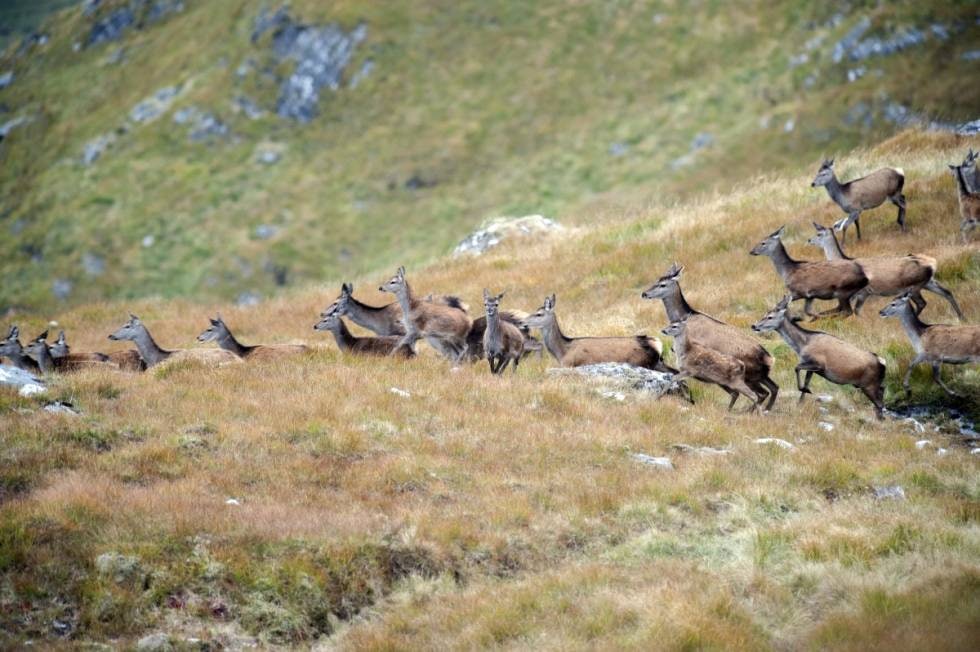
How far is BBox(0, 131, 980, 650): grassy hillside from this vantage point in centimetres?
1022

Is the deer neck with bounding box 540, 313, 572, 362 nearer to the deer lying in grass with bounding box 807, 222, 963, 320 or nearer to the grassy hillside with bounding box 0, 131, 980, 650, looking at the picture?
the grassy hillside with bounding box 0, 131, 980, 650

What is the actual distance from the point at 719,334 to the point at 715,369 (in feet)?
3.14

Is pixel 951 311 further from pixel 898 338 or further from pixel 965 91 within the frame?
pixel 965 91

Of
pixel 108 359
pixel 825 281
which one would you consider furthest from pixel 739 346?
pixel 108 359

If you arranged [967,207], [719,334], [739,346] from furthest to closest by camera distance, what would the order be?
[967,207] < [719,334] < [739,346]

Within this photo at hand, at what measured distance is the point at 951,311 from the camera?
1941 centimetres

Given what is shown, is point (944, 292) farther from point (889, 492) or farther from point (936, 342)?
point (889, 492)

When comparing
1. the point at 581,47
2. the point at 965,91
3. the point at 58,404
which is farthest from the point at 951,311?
the point at 581,47

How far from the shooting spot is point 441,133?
8550cm

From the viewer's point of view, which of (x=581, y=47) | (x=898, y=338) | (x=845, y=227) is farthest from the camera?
(x=581, y=47)

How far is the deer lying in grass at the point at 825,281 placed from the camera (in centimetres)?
1972

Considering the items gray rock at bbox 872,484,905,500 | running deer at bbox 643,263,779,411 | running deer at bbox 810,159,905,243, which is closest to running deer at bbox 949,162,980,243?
running deer at bbox 810,159,905,243

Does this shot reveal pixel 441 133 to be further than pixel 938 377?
Yes

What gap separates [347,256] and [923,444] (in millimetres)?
64884
